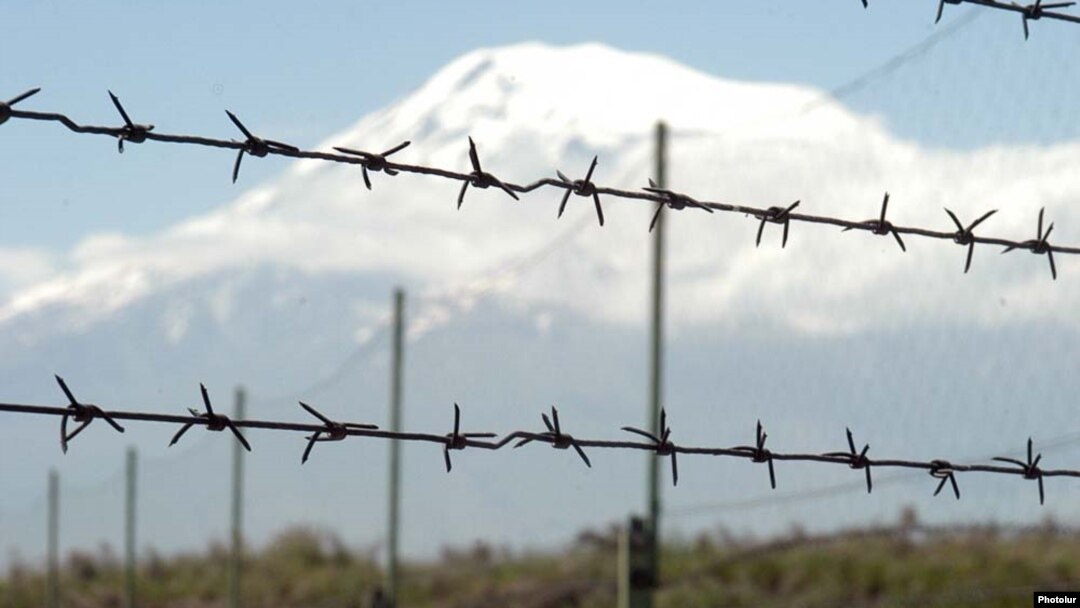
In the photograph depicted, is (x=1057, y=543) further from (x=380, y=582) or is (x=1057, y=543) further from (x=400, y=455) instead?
(x=380, y=582)

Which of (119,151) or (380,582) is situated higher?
(119,151)

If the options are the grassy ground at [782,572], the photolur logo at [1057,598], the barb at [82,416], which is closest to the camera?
the barb at [82,416]

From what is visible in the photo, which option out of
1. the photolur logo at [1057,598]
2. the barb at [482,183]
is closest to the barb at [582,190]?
the barb at [482,183]

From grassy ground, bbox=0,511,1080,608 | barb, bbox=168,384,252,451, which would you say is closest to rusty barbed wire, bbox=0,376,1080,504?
barb, bbox=168,384,252,451

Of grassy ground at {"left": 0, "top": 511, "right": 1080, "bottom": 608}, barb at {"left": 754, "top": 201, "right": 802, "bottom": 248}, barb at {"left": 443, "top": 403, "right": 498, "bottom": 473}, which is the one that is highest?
barb at {"left": 754, "top": 201, "right": 802, "bottom": 248}

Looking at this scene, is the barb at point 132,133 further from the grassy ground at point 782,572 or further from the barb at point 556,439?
the grassy ground at point 782,572

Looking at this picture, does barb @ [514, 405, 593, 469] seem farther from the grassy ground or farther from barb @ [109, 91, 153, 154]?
the grassy ground

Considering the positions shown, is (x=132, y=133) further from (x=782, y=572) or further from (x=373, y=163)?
(x=782, y=572)

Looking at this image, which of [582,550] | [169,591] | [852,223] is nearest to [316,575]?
[169,591]

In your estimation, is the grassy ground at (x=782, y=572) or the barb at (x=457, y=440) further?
the grassy ground at (x=782, y=572)

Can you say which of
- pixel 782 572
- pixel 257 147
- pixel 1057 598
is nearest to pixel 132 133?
pixel 257 147

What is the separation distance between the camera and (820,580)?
12.4 meters

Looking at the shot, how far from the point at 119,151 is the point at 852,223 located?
1.55 meters

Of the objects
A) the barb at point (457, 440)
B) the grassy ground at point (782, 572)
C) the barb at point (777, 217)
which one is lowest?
the grassy ground at point (782, 572)
